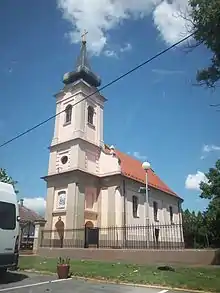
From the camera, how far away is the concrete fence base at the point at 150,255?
15172 millimetres

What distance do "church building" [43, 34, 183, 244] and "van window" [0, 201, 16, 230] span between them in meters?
19.3

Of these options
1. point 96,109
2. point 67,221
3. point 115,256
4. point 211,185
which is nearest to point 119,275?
point 115,256

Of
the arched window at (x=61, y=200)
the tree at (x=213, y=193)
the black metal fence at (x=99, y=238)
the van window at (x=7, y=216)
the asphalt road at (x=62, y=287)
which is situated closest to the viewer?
the asphalt road at (x=62, y=287)

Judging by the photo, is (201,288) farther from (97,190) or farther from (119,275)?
(97,190)

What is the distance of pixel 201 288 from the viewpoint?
29.9 feet

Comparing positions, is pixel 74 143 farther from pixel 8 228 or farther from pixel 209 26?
pixel 209 26

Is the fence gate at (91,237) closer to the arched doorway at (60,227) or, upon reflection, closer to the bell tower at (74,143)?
the bell tower at (74,143)

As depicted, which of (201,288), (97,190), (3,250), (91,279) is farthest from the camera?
(97,190)

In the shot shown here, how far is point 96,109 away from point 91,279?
28536mm

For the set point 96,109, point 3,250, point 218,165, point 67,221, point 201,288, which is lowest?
point 201,288

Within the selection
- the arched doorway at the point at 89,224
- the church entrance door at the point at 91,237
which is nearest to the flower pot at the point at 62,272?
the church entrance door at the point at 91,237

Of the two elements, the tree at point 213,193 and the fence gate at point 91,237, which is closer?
the fence gate at point 91,237

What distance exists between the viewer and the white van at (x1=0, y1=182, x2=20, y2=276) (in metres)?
10.3

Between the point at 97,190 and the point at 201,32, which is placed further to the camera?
the point at 97,190
